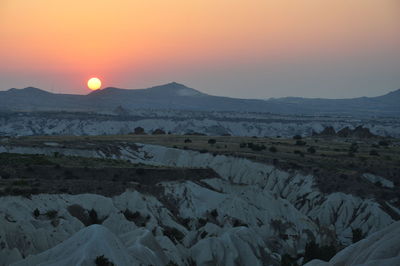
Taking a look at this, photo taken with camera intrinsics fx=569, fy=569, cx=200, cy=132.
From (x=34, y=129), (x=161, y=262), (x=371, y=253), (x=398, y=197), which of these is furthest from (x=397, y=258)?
(x=34, y=129)

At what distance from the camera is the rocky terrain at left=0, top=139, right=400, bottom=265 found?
38.4 metres

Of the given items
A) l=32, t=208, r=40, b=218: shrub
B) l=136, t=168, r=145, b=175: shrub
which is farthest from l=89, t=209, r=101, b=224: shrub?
l=136, t=168, r=145, b=175: shrub

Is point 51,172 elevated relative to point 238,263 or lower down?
elevated

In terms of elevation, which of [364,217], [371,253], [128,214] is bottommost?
[364,217]

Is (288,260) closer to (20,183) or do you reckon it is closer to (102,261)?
(102,261)

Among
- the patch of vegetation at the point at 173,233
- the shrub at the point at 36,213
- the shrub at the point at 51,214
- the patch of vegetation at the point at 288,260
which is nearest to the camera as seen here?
the shrub at the point at 36,213

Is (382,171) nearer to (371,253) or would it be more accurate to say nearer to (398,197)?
(398,197)

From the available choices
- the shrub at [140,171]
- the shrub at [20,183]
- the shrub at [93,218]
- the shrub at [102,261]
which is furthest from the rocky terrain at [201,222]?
the shrub at [20,183]

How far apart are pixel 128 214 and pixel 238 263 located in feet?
40.2

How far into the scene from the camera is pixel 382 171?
8694cm

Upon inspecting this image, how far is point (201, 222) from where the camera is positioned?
62.7m

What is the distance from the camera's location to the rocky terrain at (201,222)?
1513 inches

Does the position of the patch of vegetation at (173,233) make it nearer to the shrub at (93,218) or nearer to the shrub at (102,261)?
the shrub at (93,218)

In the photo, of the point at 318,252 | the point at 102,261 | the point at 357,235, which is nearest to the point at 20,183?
the point at 102,261
